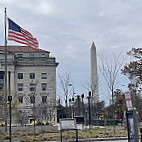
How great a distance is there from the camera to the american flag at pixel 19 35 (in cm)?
2548

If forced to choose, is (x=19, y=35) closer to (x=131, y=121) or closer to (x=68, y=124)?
(x=68, y=124)

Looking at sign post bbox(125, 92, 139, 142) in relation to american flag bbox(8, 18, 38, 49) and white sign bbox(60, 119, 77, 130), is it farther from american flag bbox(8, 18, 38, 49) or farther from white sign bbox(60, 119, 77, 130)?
american flag bbox(8, 18, 38, 49)

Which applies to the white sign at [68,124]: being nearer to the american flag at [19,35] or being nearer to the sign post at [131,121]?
the sign post at [131,121]

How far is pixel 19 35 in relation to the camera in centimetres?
2569

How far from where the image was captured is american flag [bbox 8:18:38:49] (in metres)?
25.5

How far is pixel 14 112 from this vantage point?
5600 cm

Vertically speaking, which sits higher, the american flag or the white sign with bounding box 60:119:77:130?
the american flag

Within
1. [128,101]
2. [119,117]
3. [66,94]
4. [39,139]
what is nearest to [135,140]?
[128,101]

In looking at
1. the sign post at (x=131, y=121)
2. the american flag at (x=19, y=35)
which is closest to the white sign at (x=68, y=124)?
the sign post at (x=131, y=121)

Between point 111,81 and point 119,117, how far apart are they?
3405 centimetres

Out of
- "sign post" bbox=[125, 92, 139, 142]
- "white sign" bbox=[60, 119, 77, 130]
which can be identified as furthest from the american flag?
"sign post" bbox=[125, 92, 139, 142]

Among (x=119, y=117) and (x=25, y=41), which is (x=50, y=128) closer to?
(x=25, y=41)

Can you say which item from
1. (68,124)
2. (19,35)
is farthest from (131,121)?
(19,35)

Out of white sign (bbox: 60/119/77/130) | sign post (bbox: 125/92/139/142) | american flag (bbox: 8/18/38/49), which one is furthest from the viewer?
american flag (bbox: 8/18/38/49)
